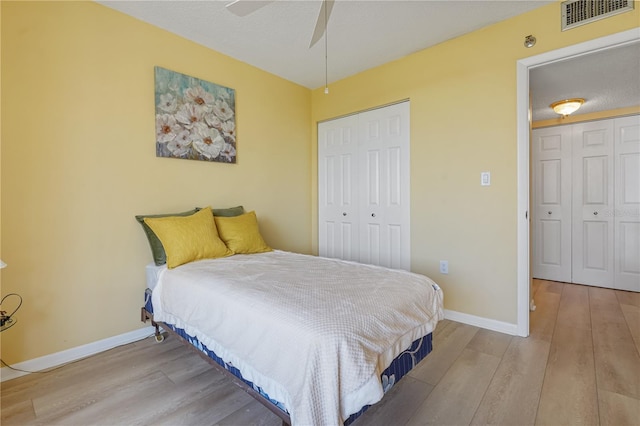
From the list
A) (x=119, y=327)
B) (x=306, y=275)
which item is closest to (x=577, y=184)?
(x=306, y=275)

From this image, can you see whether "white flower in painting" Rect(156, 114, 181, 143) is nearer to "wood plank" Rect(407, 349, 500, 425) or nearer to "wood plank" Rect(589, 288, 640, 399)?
"wood plank" Rect(407, 349, 500, 425)

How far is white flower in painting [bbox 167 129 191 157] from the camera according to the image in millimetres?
2539

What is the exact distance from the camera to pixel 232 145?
2.97 meters

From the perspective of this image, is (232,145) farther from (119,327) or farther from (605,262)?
(605,262)

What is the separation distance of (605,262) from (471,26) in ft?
11.0

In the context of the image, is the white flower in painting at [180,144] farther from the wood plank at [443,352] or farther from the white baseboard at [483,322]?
the white baseboard at [483,322]

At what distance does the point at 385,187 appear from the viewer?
3.17m

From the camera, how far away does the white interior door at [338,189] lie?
347cm

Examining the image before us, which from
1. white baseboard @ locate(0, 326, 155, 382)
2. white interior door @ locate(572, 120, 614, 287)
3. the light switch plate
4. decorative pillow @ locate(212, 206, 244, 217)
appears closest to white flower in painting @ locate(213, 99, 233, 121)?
decorative pillow @ locate(212, 206, 244, 217)

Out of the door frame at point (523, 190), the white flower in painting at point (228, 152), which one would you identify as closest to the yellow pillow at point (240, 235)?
the white flower in painting at point (228, 152)

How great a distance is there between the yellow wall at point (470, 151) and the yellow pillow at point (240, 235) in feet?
5.05

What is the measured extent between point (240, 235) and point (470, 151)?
6.99 feet

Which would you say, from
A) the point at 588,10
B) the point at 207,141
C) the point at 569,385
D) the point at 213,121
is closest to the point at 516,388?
the point at 569,385

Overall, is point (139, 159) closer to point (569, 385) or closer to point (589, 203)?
point (569, 385)
